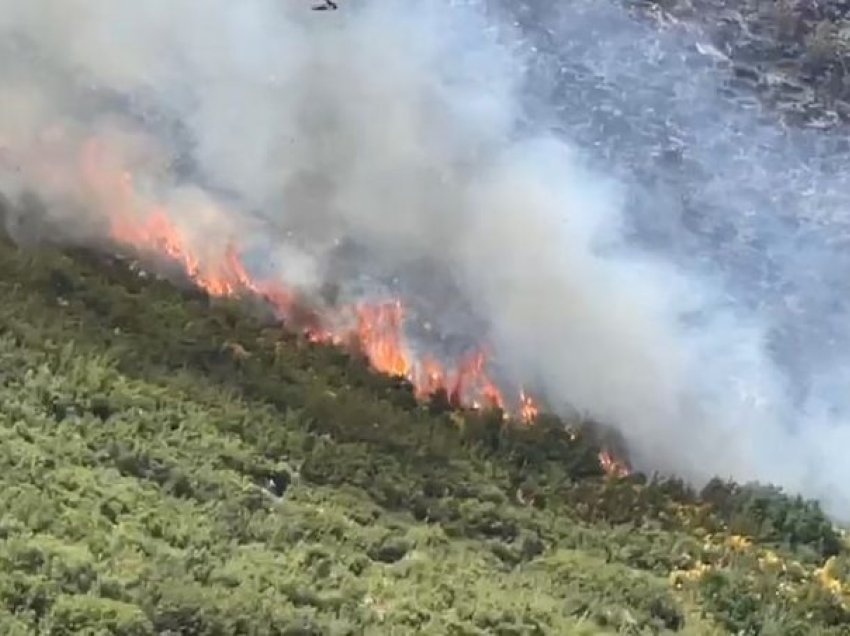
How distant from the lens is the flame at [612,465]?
1908 cm

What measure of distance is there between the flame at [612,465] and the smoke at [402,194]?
1.90 feet

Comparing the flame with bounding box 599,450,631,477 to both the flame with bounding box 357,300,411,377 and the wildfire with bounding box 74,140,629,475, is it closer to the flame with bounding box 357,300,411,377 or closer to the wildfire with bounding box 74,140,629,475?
the wildfire with bounding box 74,140,629,475

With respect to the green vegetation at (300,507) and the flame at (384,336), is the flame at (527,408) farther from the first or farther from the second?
the flame at (384,336)

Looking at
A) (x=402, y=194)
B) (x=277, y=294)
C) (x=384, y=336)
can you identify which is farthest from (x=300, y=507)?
(x=402, y=194)

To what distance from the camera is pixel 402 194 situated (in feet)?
73.7

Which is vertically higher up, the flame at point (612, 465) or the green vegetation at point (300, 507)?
the flame at point (612, 465)

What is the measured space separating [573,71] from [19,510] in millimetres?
17264

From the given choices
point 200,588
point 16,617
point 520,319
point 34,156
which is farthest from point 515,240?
point 16,617

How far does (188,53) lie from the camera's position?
2262 cm

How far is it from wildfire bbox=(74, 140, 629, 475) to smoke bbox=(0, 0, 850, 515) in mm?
85

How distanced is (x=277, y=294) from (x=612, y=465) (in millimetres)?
5053

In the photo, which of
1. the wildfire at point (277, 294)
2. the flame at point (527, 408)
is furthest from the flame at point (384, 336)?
the flame at point (527, 408)

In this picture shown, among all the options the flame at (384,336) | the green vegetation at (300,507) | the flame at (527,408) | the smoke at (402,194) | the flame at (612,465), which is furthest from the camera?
the smoke at (402,194)

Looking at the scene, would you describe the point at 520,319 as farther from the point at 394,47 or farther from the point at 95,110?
the point at 95,110
